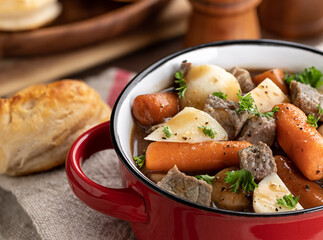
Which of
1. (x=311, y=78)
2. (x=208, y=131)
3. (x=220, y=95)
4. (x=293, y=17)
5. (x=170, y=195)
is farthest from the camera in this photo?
(x=293, y=17)

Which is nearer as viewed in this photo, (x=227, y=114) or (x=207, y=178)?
(x=207, y=178)

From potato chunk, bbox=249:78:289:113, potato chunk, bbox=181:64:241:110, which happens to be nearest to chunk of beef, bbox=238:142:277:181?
potato chunk, bbox=249:78:289:113

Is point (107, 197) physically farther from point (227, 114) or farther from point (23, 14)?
point (23, 14)

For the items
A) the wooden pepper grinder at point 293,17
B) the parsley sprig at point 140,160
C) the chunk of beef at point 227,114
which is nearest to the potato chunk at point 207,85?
the chunk of beef at point 227,114

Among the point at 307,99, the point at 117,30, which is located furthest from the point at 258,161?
the point at 117,30

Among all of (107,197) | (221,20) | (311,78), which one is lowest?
(107,197)

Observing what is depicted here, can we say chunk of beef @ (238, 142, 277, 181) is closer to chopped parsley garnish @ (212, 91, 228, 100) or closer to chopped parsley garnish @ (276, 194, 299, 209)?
chopped parsley garnish @ (276, 194, 299, 209)
